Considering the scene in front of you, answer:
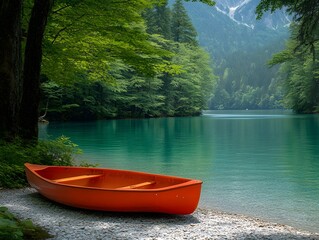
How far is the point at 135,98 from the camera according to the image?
2040 inches

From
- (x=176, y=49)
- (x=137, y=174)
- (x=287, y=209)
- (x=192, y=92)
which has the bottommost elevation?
(x=287, y=209)

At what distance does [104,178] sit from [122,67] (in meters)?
37.6

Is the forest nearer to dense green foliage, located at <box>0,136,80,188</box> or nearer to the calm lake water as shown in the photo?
dense green foliage, located at <box>0,136,80,188</box>

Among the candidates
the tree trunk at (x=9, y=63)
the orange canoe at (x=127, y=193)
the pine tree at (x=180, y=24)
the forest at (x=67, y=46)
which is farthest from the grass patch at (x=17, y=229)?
the pine tree at (x=180, y=24)

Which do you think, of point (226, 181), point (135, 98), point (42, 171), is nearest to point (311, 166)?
point (226, 181)

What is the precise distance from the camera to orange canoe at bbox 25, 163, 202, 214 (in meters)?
7.40

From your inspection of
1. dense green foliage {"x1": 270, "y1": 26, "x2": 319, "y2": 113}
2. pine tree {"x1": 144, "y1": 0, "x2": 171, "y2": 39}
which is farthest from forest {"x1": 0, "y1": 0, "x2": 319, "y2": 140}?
dense green foliage {"x1": 270, "y1": 26, "x2": 319, "y2": 113}

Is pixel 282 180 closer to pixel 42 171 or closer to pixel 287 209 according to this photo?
pixel 287 209

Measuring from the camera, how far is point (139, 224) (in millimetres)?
7227

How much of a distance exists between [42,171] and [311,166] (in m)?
10.8

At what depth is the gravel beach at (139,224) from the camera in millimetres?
6531

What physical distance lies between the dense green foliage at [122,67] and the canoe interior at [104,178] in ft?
17.1

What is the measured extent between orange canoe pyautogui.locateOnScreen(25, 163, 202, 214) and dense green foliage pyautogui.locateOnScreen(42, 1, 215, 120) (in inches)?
229

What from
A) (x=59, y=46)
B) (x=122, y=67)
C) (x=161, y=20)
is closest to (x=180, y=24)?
(x=161, y=20)
